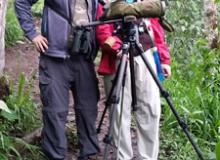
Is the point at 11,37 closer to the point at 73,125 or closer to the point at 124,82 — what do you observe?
the point at 73,125

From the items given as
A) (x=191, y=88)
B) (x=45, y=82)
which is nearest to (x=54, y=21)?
(x=45, y=82)

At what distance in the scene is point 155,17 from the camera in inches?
172

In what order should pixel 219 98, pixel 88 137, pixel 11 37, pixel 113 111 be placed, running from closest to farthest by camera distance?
pixel 113 111, pixel 88 137, pixel 219 98, pixel 11 37

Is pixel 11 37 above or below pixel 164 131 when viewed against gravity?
above

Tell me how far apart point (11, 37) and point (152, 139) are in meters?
5.57

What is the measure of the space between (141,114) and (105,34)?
0.80m

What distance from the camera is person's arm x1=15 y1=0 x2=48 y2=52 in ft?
14.9

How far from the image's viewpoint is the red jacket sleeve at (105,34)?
4.41m

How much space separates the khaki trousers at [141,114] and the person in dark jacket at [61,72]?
0.83 ft

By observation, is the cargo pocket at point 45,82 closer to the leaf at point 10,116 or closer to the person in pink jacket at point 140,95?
the person in pink jacket at point 140,95

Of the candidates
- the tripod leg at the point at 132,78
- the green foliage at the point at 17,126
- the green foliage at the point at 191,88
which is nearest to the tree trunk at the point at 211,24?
the green foliage at the point at 191,88

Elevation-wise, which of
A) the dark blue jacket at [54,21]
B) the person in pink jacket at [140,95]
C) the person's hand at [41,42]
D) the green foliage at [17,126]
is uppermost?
the dark blue jacket at [54,21]

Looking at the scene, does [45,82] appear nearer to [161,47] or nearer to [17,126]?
[161,47]

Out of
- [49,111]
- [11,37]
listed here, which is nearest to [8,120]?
[49,111]
